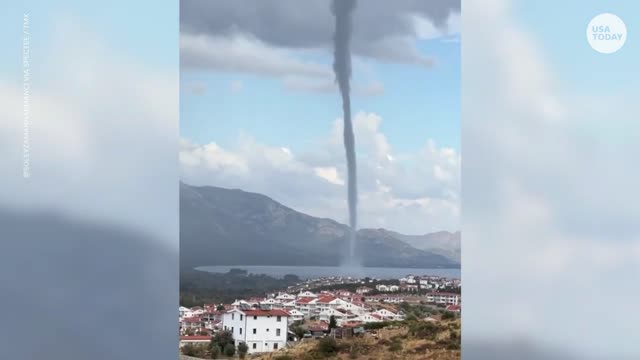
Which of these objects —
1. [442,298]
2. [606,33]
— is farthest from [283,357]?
[606,33]

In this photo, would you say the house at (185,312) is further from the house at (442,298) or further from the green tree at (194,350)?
the house at (442,298)

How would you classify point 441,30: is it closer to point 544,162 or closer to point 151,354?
point 544,162

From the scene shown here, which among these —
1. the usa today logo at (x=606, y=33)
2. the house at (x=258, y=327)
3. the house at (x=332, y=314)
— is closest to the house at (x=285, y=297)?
the house at (x=258, y=327)

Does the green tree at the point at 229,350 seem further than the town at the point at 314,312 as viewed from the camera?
Yes

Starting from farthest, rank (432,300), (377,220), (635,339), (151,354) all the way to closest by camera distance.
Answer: (432,300) → (377,220) → (151,354) → (635,339)

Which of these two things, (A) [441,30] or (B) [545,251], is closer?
(B) [545,251]

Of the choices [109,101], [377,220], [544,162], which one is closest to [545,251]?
[544,162]
